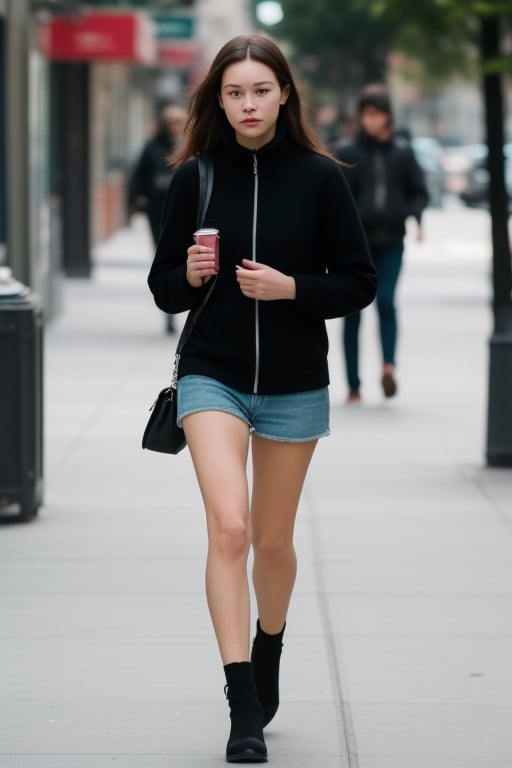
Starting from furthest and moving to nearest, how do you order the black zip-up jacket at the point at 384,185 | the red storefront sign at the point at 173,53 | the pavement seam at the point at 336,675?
the red storefront sign at the point at 173,53 < the black zip-up jacket at the point at 384,185 < the pavement seam at the point at 336,675

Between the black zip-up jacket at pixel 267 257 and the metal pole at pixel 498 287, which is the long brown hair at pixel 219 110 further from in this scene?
the metal pole at pixel 498 287

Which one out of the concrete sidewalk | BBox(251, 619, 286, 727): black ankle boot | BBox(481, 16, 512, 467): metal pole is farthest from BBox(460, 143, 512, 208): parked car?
BBox(251, 619, 286, 727): black ankle boot

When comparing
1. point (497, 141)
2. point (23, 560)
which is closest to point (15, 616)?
point (23, 560)

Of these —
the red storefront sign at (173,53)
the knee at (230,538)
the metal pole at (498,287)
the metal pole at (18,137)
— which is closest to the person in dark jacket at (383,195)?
the metal pole at (498,287)

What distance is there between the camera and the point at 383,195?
11086 mm

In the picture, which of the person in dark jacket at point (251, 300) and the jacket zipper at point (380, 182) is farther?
the jacket zipper at point (380, 182)

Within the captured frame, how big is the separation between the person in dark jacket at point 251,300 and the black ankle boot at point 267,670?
0.65 feet

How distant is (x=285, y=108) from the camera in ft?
14.7

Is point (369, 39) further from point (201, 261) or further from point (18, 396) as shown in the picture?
point (201, 261)

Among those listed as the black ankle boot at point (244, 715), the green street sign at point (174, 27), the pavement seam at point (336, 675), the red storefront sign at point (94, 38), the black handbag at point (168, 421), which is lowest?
the pavement seam at point (336, 675)

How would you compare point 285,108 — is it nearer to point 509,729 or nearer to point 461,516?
point 509,729

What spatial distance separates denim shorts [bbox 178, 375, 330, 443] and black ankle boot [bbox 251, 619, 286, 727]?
0.54 m

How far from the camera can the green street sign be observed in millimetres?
27828

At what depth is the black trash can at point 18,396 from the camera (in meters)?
7.34
